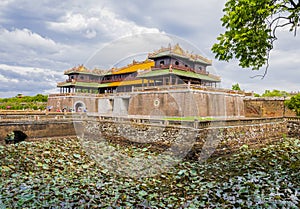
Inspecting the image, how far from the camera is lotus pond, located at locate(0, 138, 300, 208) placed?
8.20 m

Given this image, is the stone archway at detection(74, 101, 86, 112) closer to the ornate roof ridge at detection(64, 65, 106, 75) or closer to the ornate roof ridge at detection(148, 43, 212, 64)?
the ornate roof ridge at detection(64, 65, 106, 75)

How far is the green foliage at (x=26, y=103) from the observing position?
40.5m

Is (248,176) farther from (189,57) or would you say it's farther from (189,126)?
(189,57)

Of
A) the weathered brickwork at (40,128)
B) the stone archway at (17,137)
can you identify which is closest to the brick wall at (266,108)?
the weathered brickwork at (40,128)

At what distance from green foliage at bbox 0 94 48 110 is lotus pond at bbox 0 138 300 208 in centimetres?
2905

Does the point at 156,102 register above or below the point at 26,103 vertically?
below

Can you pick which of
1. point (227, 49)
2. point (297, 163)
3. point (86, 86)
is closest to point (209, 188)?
point (227, 49)

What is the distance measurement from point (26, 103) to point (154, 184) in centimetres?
3931

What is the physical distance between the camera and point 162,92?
81.4ft

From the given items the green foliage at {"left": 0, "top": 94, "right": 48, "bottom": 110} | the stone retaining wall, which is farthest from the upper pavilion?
the stone retaining wall

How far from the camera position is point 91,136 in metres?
23.5

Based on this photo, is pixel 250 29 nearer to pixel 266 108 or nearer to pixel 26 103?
pixel 266 108

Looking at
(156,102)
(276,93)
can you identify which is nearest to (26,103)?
(156,102)

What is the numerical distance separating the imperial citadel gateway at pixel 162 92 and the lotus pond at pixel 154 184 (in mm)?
9594
